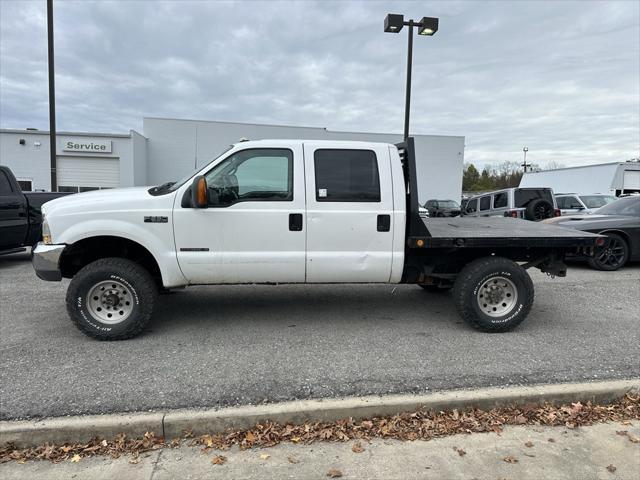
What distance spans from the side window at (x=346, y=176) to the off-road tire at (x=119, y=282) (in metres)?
2.03

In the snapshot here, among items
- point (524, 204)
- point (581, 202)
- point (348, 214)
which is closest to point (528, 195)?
point (524, 204)

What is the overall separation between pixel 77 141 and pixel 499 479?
27.2 metres

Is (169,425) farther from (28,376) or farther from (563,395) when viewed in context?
(563,395)

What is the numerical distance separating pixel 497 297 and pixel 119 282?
405cm

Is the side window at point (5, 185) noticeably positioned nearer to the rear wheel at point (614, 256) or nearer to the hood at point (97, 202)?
the hood at point (97, 202)

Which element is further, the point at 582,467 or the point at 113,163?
the point at 113,163

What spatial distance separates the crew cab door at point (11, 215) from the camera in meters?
8.85

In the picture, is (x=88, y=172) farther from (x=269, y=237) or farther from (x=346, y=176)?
(x=346, y=176)

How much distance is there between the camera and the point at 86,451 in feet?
9.79

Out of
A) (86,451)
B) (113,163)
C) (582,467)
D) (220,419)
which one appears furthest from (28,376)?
(113,163)

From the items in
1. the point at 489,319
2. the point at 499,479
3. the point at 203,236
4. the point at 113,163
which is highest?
the point at 113,163

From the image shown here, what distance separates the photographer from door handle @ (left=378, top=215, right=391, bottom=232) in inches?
191

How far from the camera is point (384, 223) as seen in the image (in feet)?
15.9

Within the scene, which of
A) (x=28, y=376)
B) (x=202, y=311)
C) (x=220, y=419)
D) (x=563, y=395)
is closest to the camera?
(x=220, y=419)
